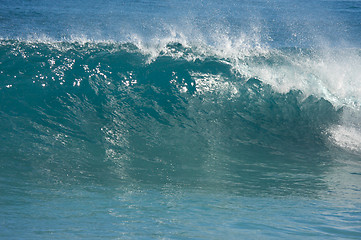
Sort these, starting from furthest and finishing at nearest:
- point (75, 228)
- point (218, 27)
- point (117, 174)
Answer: point (218, 27) < point (117, 174) < point (75, 228)

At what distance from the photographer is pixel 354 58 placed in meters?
8.81

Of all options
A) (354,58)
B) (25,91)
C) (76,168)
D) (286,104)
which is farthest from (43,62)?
(354,58)

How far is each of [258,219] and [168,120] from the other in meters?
3.75

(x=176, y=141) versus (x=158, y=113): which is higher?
(x=158, y=113)

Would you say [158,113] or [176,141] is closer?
[176,141]

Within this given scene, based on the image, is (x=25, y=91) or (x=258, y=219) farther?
(x=25, y=91)

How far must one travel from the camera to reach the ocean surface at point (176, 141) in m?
3.10

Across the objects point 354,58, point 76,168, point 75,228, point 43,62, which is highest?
point 354,58

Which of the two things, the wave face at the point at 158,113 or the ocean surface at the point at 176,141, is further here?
the wave face at the point at 158,113

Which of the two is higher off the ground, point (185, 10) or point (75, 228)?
point (185, 10)

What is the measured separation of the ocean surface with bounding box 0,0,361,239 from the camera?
3.10 metres

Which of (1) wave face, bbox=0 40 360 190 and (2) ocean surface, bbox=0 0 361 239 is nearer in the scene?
(2) ocean surface, bbox=0 0 361 239

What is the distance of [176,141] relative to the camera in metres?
6.08

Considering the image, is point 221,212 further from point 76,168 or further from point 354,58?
point 354,58
